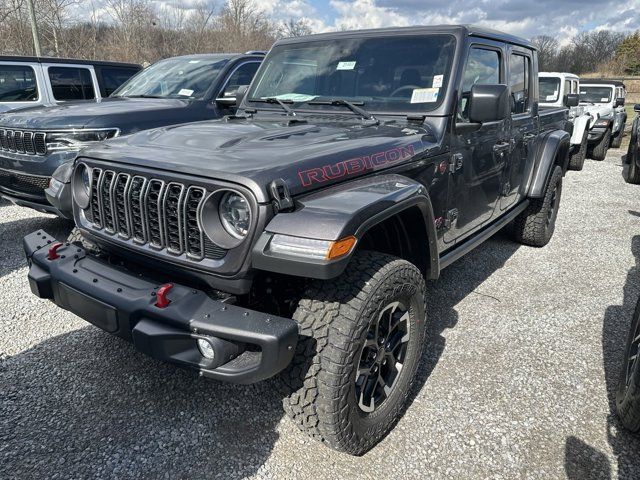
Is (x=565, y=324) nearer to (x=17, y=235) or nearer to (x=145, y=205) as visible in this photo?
(x=145, y=205)

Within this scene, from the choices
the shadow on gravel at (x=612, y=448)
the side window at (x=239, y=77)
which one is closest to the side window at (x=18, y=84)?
the side window at (x=239, y=77)

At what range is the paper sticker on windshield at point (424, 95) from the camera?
2.93 meters

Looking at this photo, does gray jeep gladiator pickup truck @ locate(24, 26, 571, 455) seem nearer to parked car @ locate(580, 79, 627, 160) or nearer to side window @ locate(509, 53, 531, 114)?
side window @ locate(509, 53, 531, 114)

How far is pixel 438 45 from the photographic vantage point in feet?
9.96

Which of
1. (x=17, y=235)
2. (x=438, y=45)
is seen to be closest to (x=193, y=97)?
(x=17, y=235)

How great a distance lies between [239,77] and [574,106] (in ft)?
20.2

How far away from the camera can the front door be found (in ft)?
10.0

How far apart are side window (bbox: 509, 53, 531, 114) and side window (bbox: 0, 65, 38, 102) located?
23.1ft

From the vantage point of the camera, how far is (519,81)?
409 cm

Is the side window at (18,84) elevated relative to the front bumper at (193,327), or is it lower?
elevated

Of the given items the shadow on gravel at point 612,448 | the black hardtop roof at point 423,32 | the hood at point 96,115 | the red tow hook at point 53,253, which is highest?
the black hardtop roof at point 423,32

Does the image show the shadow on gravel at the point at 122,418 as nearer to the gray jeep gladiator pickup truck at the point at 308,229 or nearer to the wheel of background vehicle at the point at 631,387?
the gray jeep gladiator pickup truck at the point at 308,229

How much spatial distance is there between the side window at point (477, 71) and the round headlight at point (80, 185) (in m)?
2.23

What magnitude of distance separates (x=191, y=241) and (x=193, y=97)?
13.2 feet
